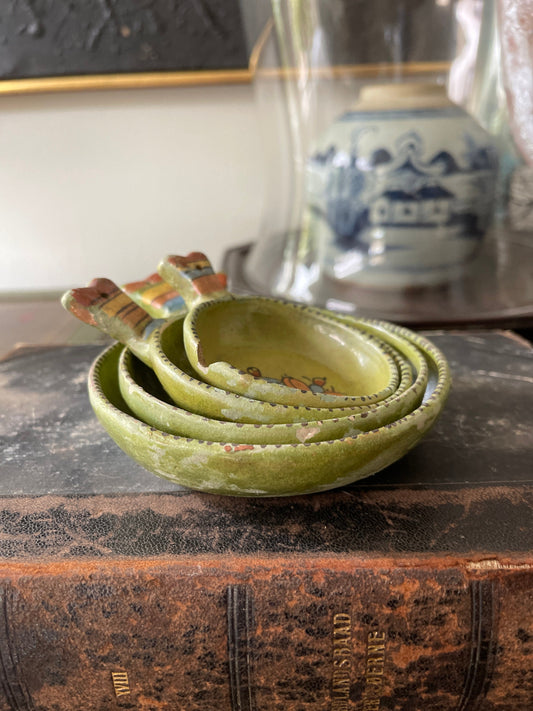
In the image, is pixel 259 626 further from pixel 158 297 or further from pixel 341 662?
pixel 158 297

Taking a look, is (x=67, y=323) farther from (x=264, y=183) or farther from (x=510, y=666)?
(x=510, y=666)

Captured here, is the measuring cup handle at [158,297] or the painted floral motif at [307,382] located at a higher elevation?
the measuring cup handle at [158,297]

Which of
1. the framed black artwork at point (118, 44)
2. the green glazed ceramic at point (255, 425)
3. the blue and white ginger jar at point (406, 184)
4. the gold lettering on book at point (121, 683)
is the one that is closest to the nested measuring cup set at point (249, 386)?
the green glazed ceramic at point (255, 425)

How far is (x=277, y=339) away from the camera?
479 millimetres

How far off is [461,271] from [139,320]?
2.00ft

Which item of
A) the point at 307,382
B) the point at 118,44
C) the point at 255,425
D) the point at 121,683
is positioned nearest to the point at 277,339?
the point at 307,382

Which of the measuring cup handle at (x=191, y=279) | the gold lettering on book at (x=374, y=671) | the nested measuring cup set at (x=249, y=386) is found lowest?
the gold lettering on book at (x=374, y=671)

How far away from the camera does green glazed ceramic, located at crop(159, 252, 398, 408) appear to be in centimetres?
43

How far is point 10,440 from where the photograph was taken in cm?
46

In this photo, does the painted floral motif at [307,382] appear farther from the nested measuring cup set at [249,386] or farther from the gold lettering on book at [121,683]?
the gold lettering on book at [121,683]

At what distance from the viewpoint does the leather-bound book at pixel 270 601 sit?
33cm

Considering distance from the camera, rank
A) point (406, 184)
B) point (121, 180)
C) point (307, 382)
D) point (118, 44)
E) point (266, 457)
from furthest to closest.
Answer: point (121, 180) → point (118, 44) → point (406, 184) → point (307, 382) → point (266, 457)

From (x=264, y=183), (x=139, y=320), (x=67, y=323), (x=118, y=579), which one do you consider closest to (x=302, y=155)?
(x=264, y=183)

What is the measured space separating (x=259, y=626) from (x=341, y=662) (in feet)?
0.18
